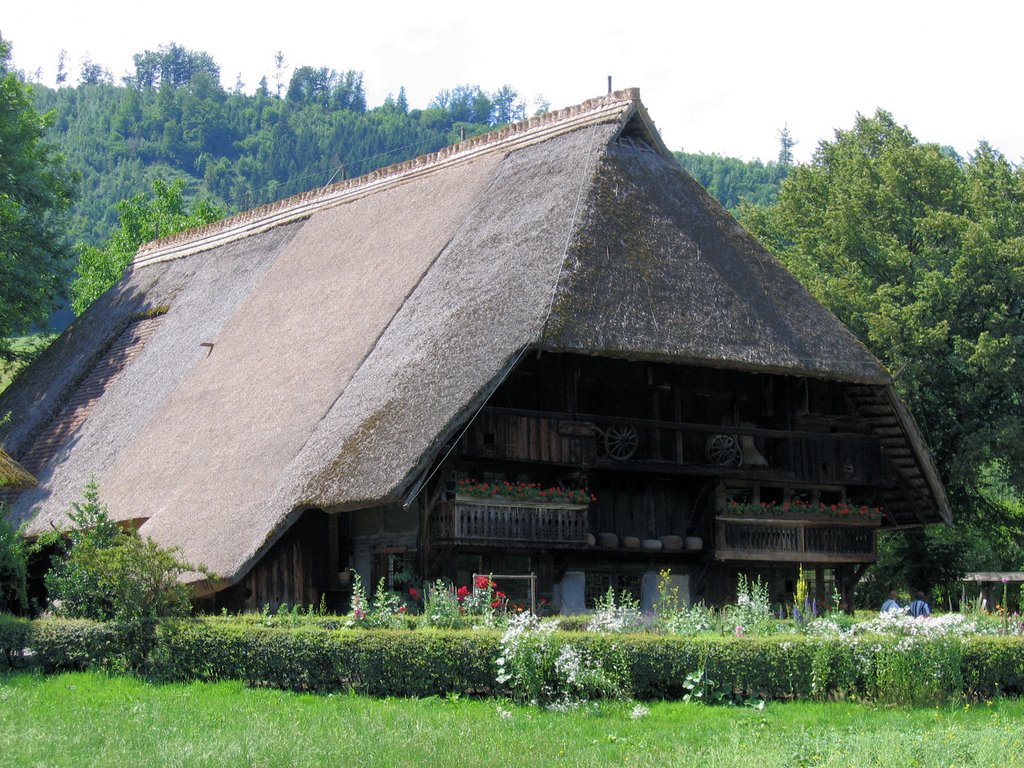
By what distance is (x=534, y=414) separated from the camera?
27.0 m

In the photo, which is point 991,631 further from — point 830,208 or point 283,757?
point 830,208

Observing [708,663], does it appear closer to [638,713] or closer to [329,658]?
[638,713]

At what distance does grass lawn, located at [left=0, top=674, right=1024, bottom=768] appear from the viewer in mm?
14984

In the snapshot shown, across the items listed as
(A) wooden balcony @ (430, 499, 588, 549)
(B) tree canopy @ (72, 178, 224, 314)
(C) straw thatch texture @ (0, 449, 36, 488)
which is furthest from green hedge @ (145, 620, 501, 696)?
(B) tree canopy @ (72, 178, 224, 314)

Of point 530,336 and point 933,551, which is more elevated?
point 530,336

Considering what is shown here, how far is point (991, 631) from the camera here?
840 inches

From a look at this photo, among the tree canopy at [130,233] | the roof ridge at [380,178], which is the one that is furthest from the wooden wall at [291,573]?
the tree canopy at [130,233]

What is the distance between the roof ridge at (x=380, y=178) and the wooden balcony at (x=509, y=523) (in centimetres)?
940

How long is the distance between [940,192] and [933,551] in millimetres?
9972

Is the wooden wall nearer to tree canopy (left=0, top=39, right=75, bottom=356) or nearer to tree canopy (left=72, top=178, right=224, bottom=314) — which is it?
tree canopy (left=0, top=39, right=75, bottom=356)

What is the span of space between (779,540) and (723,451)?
6.76 feet

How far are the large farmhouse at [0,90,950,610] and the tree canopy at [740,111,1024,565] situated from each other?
23.4 ft

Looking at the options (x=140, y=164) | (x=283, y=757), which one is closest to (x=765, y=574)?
(x=283, y=757)

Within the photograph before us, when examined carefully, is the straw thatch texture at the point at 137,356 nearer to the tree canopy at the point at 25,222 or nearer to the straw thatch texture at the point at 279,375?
the straw thatch texture at the point at 279,375
